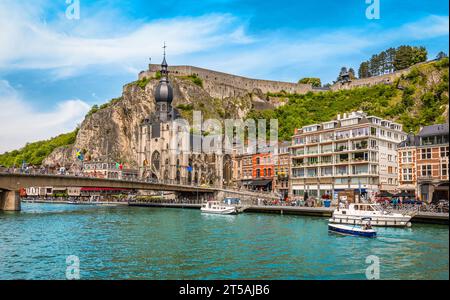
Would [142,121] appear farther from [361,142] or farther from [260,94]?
[361,142]

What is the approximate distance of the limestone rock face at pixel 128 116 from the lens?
Answer: 144m

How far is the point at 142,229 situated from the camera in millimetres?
43625

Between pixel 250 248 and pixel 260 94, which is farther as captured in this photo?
pixel 260 94

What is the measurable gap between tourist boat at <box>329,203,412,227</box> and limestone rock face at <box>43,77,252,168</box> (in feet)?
334

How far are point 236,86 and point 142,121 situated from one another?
153 ft

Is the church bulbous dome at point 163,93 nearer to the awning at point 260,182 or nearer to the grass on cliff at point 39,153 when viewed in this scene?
the awning at point 260,182

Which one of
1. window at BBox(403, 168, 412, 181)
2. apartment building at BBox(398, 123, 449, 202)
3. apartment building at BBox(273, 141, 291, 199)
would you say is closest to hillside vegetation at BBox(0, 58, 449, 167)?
window at BBox(403, 168, 412, 181)

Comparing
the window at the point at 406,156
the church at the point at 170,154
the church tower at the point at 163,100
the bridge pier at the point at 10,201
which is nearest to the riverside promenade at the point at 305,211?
the window at the point at 406,156

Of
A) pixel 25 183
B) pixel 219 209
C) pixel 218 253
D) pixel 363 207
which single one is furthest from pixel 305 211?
pixel 25 183

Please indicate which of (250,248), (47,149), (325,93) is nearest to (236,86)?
(325,93)

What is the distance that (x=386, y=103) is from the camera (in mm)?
130250

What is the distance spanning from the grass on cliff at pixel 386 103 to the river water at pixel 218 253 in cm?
7563

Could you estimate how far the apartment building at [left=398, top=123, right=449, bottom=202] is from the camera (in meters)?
57.1

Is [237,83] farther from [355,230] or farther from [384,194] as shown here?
[355,230]
